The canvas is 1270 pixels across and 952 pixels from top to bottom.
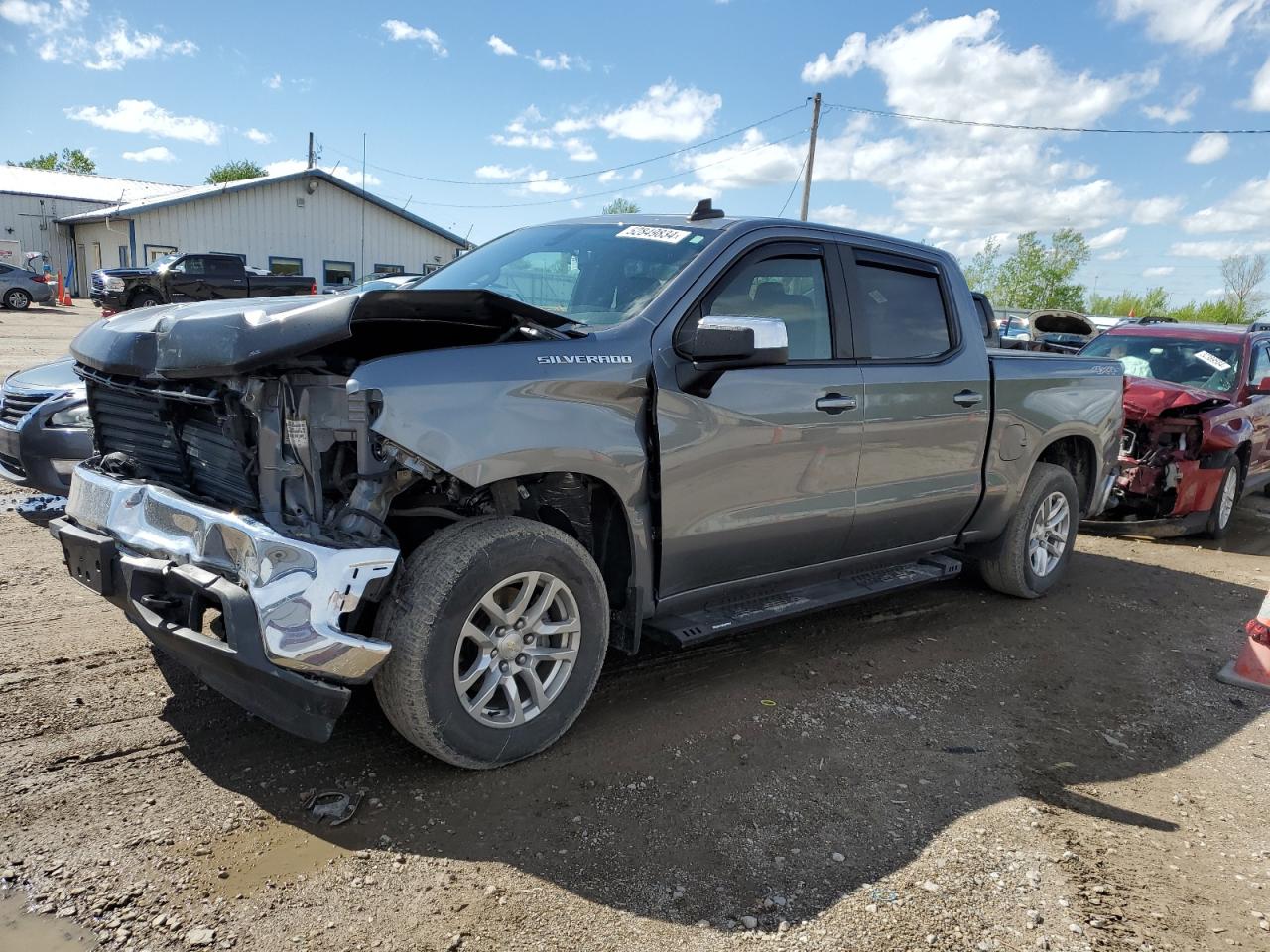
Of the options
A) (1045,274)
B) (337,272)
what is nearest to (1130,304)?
(1045,274)

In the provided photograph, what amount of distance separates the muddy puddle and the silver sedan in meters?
31.4

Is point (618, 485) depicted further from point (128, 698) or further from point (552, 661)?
point (128, 698)

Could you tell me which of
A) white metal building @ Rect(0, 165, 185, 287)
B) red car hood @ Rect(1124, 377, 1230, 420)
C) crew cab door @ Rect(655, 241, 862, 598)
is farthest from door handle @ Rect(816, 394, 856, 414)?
white metal building @ Rect(0, 165, 185, 287)

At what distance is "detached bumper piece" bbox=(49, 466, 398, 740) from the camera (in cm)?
265

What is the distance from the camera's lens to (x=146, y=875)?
8.32 feet

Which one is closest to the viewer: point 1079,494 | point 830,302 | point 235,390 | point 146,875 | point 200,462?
point 146,875

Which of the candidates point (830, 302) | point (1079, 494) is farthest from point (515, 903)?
point (1079, 494)

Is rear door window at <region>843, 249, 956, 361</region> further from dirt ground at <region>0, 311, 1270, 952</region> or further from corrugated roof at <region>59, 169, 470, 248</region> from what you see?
corrugated roof at <region>59, 169, 470, 248</region>

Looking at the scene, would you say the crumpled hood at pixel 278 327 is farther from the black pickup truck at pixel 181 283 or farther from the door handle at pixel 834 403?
the black pickup truck at pixel 181 283

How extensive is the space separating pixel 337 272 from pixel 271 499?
33.8 metres

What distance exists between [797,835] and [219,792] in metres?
1.91

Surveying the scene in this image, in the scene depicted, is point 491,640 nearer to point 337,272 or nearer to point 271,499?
point 271,499

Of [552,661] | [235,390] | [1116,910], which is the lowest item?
[1116,910]

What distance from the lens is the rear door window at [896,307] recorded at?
4316mm
